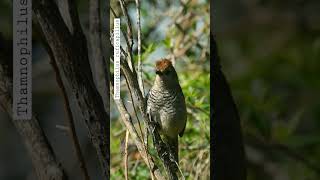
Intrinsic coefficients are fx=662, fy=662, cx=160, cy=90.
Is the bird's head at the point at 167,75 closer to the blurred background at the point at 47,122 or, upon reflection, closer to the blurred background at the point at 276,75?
the blurred background at the point at 276,75

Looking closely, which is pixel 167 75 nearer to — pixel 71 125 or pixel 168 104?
pixel 168 104

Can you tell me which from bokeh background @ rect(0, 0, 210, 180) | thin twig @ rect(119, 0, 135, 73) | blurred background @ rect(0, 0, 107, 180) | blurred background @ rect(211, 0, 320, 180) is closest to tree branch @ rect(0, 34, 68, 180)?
blurred background @ rect(0, 0, 107, 180)

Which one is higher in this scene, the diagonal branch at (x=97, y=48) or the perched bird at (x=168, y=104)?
the diagonal branch at (x=97, y=48)

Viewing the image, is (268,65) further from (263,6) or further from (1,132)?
(1,132)

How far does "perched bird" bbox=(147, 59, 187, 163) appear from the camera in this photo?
1.26 m

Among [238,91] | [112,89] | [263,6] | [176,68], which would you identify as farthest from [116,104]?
[263,6]

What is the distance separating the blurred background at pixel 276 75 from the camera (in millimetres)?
1282

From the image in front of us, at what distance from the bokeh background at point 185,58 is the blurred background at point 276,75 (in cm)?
5

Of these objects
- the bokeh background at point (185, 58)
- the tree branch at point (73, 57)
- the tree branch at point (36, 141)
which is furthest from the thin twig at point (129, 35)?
the tree branch at point (36, 141)

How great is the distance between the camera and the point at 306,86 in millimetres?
1294

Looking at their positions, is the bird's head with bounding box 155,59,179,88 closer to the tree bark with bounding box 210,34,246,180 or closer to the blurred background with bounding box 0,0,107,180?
the tree bark with bounding box 210,34,246,180

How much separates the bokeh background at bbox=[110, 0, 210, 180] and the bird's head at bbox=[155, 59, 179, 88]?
0.01 m

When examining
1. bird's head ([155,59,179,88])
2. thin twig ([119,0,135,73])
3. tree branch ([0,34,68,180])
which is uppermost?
thin twig ([119,0,135,73])

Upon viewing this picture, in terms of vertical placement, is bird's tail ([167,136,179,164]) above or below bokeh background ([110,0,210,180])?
below
